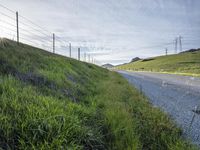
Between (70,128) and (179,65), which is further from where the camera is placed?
(179,65)

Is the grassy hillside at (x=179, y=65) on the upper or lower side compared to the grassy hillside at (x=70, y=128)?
upper

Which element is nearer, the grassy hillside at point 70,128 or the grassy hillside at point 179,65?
the grassy hillside at point 70,128

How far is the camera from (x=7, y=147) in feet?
8.57

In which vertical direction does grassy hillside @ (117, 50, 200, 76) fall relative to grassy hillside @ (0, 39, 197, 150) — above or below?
above

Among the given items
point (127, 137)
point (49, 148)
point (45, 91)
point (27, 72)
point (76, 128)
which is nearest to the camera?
point (49, 148)

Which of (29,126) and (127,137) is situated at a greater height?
(29,126)

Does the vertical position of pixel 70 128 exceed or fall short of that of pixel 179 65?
it falls short

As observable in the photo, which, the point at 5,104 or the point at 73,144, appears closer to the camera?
the point at 73,144

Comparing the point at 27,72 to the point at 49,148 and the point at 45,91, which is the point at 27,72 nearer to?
the point at 45,91

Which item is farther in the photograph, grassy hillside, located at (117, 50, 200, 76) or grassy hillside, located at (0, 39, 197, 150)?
grassy hillside, located at (117, 50, 200, 76)

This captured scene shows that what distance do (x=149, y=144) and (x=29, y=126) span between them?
2022 millimetres

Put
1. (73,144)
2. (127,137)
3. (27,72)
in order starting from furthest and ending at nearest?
1. (27,72)
2. (127,137)
3. (73,144)

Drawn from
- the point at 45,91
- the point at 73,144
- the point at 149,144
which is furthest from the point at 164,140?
the point at 45,91

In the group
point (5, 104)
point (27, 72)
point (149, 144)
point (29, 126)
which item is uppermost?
point (27, 72)
